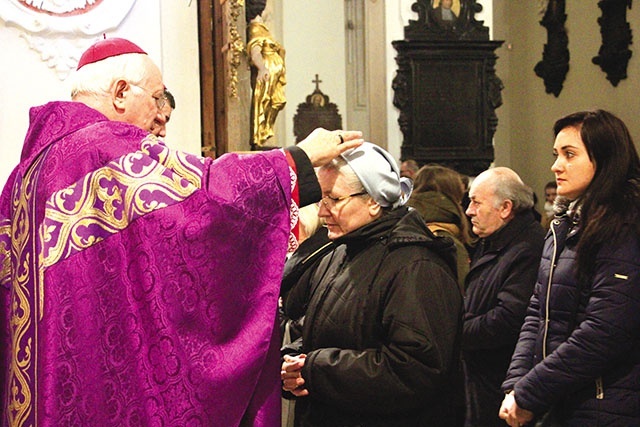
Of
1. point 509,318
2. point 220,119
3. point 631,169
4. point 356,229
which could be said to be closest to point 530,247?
point 509,318

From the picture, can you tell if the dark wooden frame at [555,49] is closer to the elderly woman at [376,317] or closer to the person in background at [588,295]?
the person in background at [588,295]

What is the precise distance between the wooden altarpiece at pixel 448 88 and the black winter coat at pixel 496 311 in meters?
9.07

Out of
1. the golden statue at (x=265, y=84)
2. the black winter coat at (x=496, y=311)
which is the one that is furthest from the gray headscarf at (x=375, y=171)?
the golden statue at (x=265, y=84)

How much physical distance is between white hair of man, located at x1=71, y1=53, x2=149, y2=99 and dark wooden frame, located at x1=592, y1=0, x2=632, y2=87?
11.5 metres

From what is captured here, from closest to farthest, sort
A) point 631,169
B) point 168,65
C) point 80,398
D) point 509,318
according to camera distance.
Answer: point 80,398, point 631,169, point 509,318, point 168,65

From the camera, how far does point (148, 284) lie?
105 inches

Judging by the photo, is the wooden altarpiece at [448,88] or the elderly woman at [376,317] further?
the wooden altarpiece at [448,88]

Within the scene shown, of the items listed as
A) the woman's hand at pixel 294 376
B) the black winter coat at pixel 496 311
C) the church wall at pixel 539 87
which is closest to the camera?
the woman's hand at pixel 294 376

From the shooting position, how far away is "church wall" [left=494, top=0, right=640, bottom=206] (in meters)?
13.6

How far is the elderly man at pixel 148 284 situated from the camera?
2.67 meters

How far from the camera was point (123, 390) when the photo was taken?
267 cm

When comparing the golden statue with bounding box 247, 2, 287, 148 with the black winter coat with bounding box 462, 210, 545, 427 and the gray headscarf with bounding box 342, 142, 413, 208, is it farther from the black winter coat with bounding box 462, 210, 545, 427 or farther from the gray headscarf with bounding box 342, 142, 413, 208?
the gray headscarf with bounding box 342, 142, 413, 208

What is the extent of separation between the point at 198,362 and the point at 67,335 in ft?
1.19

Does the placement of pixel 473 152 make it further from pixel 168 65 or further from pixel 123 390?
pixel 123 390
